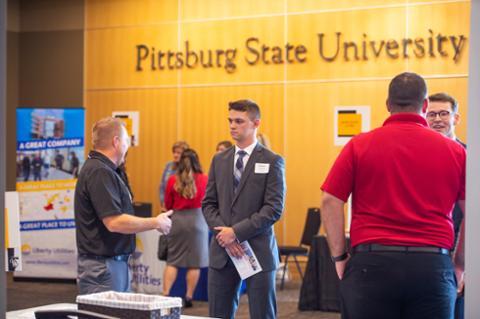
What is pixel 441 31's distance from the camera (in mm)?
9375

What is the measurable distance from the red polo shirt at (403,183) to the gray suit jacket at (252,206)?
136 cm

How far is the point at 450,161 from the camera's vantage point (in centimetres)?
286

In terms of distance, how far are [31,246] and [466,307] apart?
761cm

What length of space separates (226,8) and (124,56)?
167 centimetres

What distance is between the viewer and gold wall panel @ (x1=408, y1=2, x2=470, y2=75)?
9.27 metres

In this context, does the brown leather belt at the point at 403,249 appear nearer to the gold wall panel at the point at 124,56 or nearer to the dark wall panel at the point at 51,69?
the gold wall panel at the point at 124,56

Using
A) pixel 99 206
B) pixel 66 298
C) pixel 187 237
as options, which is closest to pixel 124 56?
pixel 66 298

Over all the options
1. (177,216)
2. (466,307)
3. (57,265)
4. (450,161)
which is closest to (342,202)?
(450,161)

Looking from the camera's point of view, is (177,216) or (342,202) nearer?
(342,202)

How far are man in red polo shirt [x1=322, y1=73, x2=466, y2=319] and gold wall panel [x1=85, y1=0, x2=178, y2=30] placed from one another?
8.32 meters

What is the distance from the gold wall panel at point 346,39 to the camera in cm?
964

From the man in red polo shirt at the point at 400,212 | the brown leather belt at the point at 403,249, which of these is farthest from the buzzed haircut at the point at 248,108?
the brown leather belt at the point at 403,249

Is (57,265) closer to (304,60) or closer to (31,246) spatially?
(31,246)

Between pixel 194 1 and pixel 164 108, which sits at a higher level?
pixel 194 1
